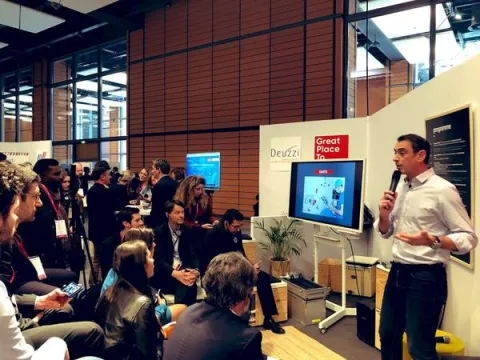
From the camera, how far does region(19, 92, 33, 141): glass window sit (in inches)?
430

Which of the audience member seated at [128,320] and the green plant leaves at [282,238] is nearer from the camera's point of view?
the audience member seated at [128,320]

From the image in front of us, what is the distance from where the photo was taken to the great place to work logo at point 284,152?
470 centimetres

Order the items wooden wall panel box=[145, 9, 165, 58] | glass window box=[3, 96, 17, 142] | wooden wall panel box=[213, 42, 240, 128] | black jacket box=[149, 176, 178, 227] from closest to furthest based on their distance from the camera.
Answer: black jacket box=[149, 176, 178, 227], wooden wall panel box=[213, 42, 240, 128], wooden wall panel box=[145, 9, 165, 58], glass window box=[3, 96, 17, 142]

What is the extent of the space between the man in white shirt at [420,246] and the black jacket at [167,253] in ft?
5.78

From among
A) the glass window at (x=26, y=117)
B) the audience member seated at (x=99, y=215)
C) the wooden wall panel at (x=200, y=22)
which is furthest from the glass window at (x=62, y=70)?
the audience member seated at (x=99, y=215)

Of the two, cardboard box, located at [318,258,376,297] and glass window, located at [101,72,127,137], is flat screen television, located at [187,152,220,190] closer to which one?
cardboard box, located at [318,258,376,297]

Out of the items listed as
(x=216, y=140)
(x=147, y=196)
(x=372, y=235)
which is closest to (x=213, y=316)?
(x=372, y=235)

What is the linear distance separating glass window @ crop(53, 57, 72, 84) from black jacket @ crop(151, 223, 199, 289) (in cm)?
820

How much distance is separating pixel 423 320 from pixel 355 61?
189 inches

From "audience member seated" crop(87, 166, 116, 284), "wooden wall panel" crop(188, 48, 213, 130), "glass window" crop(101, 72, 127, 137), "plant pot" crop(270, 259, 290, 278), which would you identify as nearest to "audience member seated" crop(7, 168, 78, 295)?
"audience member seated" crop(87, 166, 116, 284)

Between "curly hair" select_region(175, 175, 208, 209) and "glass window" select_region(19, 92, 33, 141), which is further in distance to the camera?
"glass window" select_region(19, 92, 33, 141)

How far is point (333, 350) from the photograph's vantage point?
3031mm

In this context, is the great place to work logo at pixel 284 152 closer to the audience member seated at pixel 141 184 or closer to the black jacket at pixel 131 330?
the audience member seated at pixel 141 184

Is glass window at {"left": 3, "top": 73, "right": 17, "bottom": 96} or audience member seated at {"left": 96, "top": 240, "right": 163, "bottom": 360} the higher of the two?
glass window at {"left": 3, "top": 73, "right": 17, "bottom": 96}
